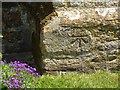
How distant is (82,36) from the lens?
6.57 metres

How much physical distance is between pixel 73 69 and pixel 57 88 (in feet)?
3.25

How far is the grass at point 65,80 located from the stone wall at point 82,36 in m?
0.25

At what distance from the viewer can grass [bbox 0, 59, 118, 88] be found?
5.51 meters

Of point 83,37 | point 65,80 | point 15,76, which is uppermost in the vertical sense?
point 83,37

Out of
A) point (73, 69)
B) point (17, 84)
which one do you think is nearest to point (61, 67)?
point (73, 69)

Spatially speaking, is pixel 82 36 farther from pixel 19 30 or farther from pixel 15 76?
pixel 19 30

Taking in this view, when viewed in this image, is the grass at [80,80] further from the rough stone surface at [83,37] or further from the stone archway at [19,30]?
the stone archway at [19,30]

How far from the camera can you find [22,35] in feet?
25.5

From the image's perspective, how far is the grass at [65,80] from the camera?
18.1ft

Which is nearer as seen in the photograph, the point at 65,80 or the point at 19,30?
the point at 65,80

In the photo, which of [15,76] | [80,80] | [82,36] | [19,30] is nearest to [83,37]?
[82,36]

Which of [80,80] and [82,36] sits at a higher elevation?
[82,36]

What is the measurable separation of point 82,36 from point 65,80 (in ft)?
2.85

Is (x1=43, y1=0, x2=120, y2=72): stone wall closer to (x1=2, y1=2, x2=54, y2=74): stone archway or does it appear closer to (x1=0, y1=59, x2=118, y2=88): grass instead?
(x1=0, y1=59, x2=118, y2=88): grass
